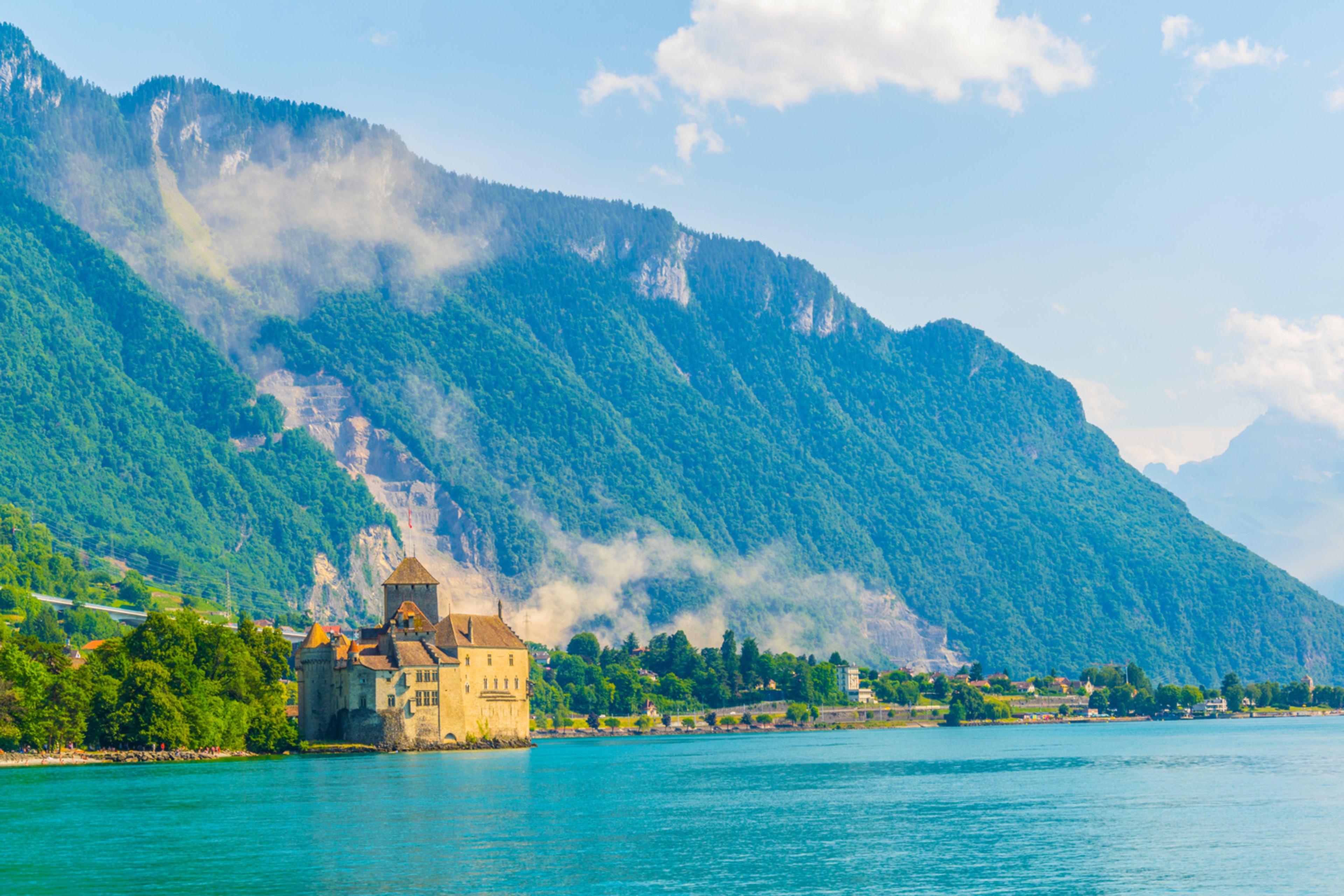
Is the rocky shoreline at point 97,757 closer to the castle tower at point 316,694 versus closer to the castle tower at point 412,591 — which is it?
the castle tower at point 316,694

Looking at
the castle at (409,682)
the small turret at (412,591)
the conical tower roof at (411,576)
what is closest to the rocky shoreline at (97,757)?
the castle at (409,682)

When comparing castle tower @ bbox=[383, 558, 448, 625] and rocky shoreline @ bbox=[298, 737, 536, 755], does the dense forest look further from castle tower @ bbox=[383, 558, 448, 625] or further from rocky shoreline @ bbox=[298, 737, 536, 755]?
castle tower @ bbox=[383, 558, 448, 625]

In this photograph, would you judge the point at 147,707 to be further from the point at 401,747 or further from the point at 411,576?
the point at 411,576

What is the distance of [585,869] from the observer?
59625mm

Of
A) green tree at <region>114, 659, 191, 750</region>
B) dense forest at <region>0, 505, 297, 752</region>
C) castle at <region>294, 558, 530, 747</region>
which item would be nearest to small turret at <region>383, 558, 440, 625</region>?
castle at <region>294, 558, 530, 747</region>

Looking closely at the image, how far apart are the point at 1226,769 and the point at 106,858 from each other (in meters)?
85.9

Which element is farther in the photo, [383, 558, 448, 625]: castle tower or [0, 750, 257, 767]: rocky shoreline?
[383, 558, 448, 625]: castle tower

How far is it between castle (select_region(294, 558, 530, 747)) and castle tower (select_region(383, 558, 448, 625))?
1.76m

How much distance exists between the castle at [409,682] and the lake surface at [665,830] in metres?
18.5

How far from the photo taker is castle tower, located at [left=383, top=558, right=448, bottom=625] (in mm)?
159750

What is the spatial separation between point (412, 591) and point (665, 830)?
298 ft

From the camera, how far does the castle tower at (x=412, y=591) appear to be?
15975cm

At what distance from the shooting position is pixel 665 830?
241 feet

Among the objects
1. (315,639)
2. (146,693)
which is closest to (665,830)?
(146,693)
